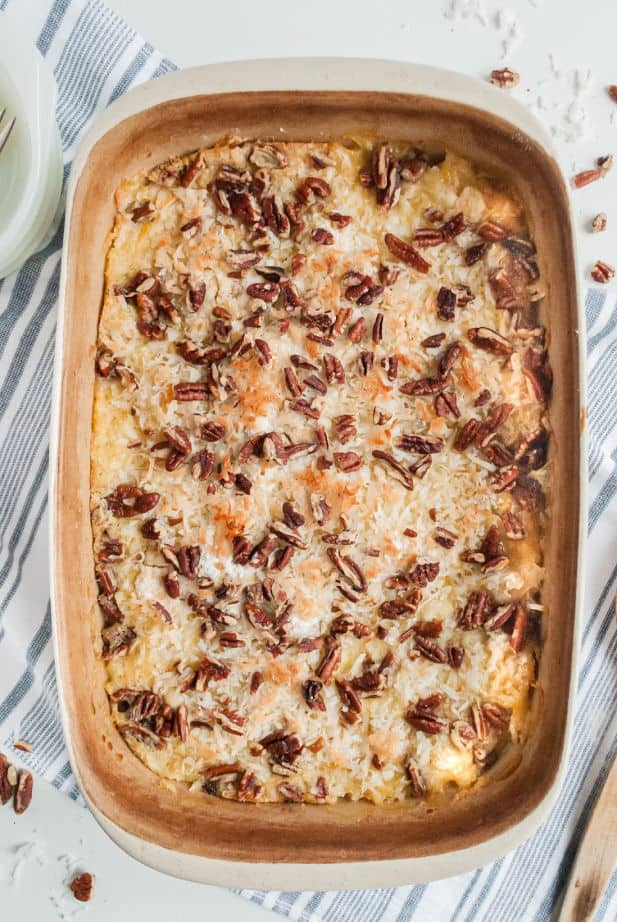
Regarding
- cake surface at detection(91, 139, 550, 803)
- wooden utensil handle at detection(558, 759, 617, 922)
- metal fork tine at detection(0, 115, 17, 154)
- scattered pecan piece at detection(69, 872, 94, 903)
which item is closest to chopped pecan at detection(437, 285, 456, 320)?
cake surface at detection(91, 139, 550, 803)

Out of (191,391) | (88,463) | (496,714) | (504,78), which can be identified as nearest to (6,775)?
(88,463)

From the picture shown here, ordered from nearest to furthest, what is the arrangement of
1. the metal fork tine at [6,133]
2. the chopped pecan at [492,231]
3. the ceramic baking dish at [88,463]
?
the ceramic baking dish at [88,463], the chopped pecan at [492,231], the metal fork tine at [6,133]

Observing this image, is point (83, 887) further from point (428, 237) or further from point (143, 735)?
point (428, 237)

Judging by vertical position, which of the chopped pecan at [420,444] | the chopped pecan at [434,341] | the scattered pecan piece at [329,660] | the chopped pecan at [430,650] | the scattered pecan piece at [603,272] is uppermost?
the scattered pecan piece at [603,272]

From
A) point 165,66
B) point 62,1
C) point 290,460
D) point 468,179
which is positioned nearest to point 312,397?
point 290,460

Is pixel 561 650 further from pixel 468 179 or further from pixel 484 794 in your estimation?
pixel 468 179

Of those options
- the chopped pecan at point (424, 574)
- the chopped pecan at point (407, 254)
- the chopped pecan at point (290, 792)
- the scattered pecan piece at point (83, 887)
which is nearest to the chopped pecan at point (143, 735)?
the chopped pecan at point (290, 792)

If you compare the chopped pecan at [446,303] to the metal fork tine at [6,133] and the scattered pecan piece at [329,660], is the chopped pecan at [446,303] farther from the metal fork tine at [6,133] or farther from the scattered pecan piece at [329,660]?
the metal fork tine at [6,133]

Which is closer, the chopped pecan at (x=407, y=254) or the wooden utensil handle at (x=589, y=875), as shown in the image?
the chopped pecan at (x=407, y=254)
